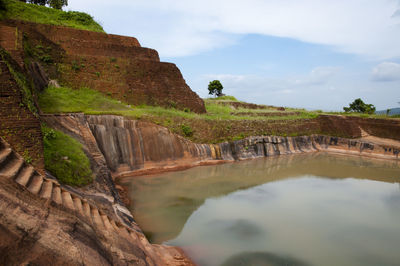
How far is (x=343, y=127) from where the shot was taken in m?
22.1

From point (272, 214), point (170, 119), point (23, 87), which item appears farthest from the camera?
point (170, 119)

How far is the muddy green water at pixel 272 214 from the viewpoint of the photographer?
23.6ft

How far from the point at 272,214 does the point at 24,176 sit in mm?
7989

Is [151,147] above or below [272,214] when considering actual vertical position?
above

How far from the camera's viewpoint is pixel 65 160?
7.48 meters

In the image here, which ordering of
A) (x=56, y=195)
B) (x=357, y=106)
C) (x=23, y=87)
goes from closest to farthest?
(x=56, y=195), (x=23, y=87), (x=357, y=106)

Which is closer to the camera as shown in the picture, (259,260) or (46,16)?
(259,260)

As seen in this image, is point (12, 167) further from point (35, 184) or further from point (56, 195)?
point (56, 195)

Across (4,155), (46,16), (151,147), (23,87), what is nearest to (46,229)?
(4,155)

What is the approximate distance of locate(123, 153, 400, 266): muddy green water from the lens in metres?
7.20

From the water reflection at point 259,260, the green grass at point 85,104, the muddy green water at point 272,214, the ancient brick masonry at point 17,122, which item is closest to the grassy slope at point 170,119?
the green grass at point 85,104

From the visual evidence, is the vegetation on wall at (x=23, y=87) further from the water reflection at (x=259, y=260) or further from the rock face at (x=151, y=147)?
the water reflection at (x=259, y=260)

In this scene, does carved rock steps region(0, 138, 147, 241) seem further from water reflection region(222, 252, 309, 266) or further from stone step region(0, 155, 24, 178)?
water reflection region(222, 252, 309, 266)

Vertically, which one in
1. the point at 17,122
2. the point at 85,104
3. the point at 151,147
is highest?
the point at 85,104
